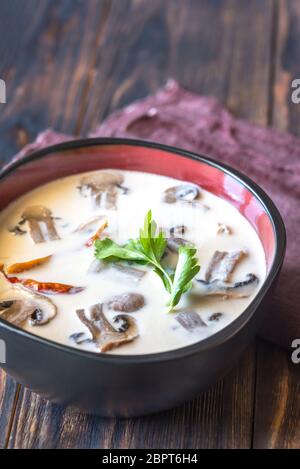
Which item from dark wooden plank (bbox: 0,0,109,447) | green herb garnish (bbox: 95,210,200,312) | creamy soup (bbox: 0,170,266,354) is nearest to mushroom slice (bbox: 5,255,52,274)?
creamy soup (bbox: 0,170,266,354)

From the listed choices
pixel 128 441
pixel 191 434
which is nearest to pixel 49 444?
pixel 128 441

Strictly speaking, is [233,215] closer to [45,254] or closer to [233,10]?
[45,254]

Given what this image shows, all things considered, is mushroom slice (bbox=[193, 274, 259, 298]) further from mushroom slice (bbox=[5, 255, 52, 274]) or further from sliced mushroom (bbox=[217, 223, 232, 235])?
mushroom slice (bbox=[5, 255, 52, 274])

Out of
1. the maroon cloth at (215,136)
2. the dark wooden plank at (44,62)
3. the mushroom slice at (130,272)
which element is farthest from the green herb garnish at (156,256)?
the dark wooden plank at (44,62)

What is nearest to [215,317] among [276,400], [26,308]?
[276,400]

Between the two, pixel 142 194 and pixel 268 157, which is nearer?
pixel 142 194

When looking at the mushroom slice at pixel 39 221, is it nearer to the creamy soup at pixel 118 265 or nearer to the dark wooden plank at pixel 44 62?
the creamy soup at pixel 118 265

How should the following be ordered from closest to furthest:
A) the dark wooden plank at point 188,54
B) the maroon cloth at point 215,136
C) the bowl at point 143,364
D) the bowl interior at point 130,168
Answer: the bowl at point 143,364, the bowl interior at point 130,168, the maroon cloth at point 215,136, the dark wooden plank at point 188,54
